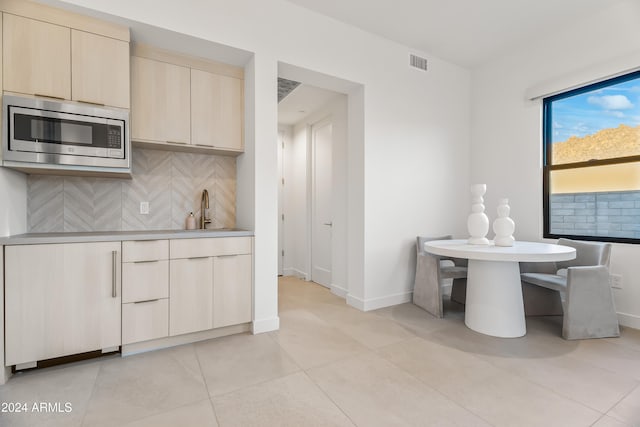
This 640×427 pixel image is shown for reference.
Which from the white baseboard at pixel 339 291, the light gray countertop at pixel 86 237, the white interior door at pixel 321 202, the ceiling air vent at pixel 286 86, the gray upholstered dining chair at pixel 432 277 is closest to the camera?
the light gray countertop at pixel 86 237

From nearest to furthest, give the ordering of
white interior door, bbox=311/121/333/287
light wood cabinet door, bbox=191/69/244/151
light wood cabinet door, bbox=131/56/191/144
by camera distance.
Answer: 1. light wood cabinet door, bbox=131/56/191/144
2. light wood cabinet door, bbox=191/69/244/151
3. white interior door, bbox=311/121/333/287

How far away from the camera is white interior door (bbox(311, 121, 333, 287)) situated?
448 centimetres

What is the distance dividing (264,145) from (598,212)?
11.1 ft

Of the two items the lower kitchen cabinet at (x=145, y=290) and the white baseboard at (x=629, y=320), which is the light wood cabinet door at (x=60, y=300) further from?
the white baseboard at (x=629, y=320)

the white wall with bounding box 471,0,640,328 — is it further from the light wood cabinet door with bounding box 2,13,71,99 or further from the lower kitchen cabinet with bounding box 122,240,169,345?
the light wood cabinet door with bounding box 2,13,71,99

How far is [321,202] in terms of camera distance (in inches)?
184

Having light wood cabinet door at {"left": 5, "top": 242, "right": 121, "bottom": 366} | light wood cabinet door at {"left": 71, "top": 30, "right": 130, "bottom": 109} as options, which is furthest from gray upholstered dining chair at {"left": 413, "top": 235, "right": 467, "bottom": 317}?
light wood cabinet door at {"left": 71, "top": 30, "right": 130, "bottom": 109}

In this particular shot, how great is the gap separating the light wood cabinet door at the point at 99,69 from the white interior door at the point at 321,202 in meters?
2.61

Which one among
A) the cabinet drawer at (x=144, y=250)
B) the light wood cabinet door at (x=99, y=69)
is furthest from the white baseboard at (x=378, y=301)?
the light wood cabinet door at (x=99, y=69)

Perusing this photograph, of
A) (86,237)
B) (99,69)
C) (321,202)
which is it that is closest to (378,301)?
(321,202)

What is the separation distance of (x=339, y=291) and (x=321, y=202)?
4.45ft

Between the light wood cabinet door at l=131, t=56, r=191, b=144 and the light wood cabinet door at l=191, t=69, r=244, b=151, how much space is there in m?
0.07

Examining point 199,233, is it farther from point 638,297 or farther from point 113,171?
point 638,297

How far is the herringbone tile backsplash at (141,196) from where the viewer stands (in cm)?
250
